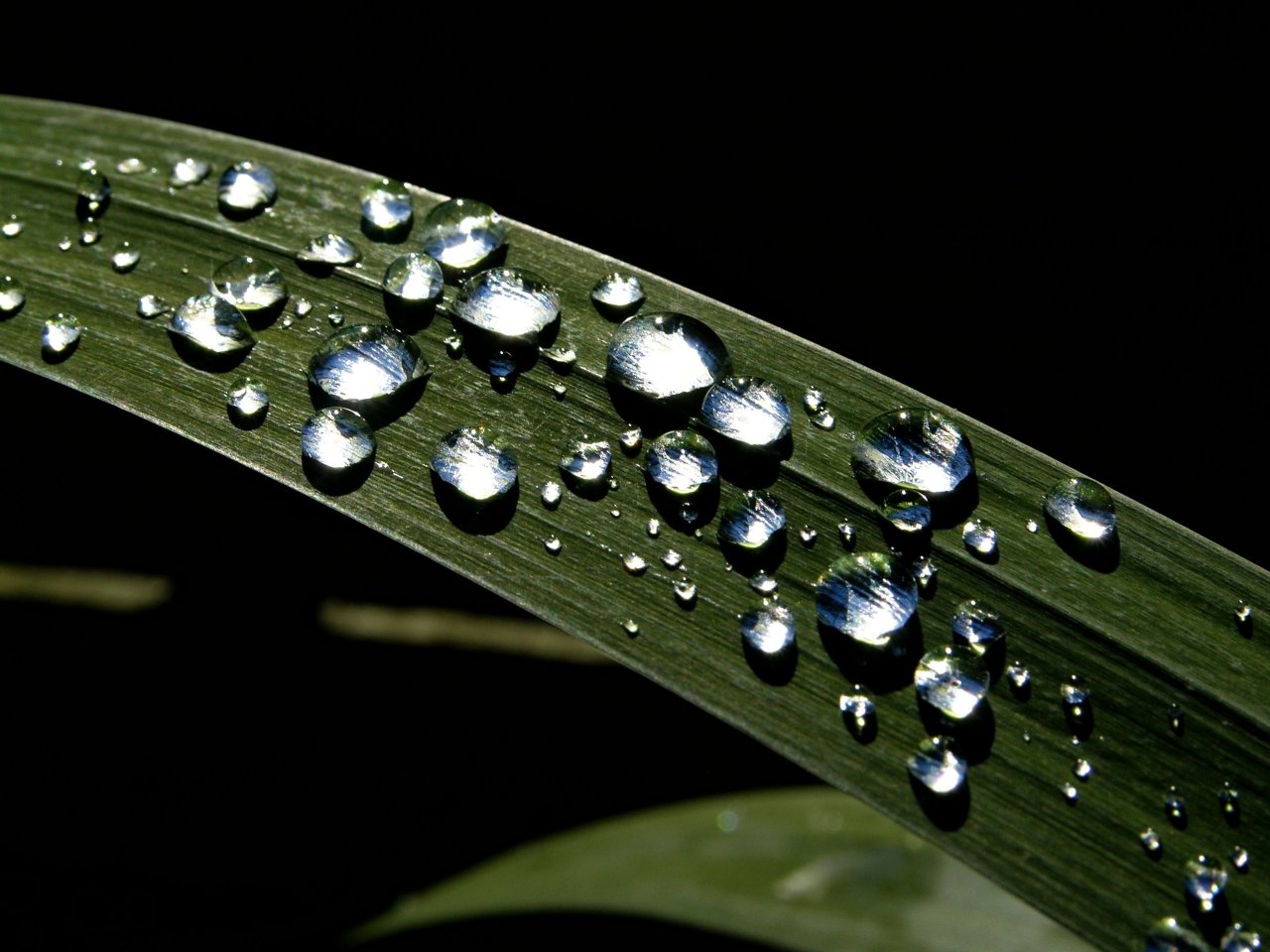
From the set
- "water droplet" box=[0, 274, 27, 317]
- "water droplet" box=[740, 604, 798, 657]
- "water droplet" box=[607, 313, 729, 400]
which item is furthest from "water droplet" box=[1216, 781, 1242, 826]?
"water droplet" box=[0, 274, 27, 317]

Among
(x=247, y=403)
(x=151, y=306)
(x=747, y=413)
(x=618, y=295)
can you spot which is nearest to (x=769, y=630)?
(x=747, y=413)

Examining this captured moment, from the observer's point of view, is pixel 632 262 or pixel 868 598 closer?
pixel 868 598

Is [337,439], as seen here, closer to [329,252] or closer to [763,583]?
[329,252]

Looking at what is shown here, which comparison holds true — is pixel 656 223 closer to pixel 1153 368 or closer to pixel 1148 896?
pixel 1153 368

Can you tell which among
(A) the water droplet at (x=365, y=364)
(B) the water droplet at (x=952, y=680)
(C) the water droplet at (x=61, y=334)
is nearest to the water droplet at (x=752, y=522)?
(B) the water droplet at (x=952, y=680)

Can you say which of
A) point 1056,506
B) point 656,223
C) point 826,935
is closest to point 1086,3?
point 656,223

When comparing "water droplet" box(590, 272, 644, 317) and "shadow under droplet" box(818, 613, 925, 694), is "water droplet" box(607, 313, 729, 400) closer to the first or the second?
Result: "water droplet" box(590, 272, 644, 317)

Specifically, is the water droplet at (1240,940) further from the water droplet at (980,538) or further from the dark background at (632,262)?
the dark background at (632,262)
